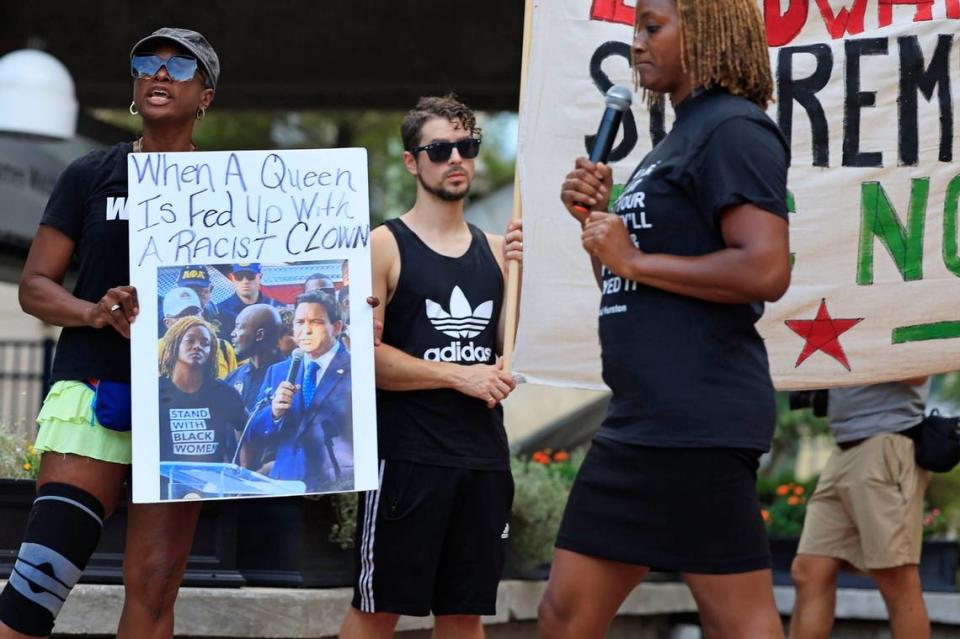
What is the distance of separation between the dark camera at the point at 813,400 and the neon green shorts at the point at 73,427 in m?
3.41

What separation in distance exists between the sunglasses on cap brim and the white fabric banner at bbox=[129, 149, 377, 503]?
0.23 meters

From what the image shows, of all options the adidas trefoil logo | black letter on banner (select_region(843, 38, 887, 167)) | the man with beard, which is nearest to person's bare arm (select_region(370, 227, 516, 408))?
the man with beard

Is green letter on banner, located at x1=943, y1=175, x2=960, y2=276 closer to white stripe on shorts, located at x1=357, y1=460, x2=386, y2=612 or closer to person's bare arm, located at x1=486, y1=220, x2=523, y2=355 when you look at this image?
person's bare arm, located at x1=486, y1=220, x2=523, y2=355

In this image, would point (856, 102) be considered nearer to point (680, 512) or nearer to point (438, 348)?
point (438, 348)

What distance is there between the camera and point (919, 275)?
17.6 ft

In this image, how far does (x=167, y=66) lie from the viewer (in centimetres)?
442

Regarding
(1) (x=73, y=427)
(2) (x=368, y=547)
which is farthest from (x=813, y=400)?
(1) (x=73, y=427)

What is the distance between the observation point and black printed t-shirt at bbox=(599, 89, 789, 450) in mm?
3459

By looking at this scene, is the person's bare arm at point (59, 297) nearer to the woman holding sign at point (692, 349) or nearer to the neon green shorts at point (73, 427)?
the neon green shorts at point (73, 427)

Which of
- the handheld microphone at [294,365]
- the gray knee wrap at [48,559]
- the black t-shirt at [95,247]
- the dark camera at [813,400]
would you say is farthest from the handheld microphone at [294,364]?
the dark camera at [813,400]

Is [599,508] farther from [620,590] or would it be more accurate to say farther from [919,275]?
[919,275]

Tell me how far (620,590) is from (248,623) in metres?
2.47

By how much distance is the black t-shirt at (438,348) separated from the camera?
486cm

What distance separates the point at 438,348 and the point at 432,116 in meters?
0.75
